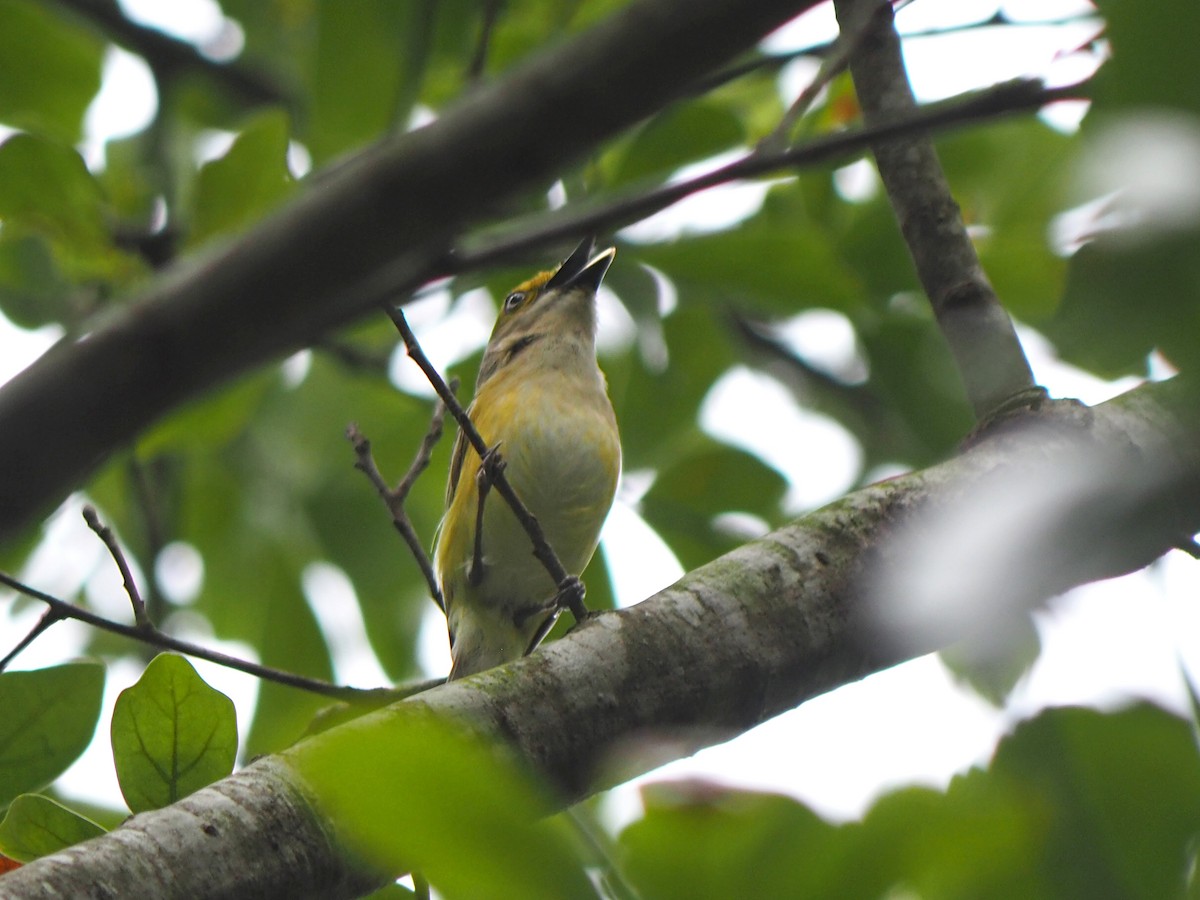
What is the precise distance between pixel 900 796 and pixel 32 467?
63 centimetres

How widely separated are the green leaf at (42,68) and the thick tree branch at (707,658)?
2.69 m

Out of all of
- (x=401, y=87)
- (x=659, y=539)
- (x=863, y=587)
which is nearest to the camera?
(x=863, y=587)

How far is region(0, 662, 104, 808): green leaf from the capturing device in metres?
2.24

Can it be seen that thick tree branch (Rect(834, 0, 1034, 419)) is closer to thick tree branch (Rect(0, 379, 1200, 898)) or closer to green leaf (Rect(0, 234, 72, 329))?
thick tree branch (Rect(0, 379, 1200, 898))

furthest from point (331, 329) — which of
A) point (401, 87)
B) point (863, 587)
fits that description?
point (401, 87)

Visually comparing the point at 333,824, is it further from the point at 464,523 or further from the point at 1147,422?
the point at 464,523

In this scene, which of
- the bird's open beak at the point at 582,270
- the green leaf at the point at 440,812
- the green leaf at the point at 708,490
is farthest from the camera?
the bird's open beak at the point at 582,270

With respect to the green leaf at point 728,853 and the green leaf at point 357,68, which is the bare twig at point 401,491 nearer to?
the green leaf at point 357,68

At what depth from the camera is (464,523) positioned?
4895 mm

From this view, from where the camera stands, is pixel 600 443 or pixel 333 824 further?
pixel 600 443

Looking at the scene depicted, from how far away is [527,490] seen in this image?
4.92 meters

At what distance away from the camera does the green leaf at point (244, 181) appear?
3.63 m

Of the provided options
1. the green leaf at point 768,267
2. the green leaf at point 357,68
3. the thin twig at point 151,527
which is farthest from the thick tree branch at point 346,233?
the thin twig at point 151,527

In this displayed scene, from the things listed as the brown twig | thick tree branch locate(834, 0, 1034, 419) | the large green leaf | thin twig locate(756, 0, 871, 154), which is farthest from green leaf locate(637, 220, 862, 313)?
thin twig locate(756, 0, 871, 154)
